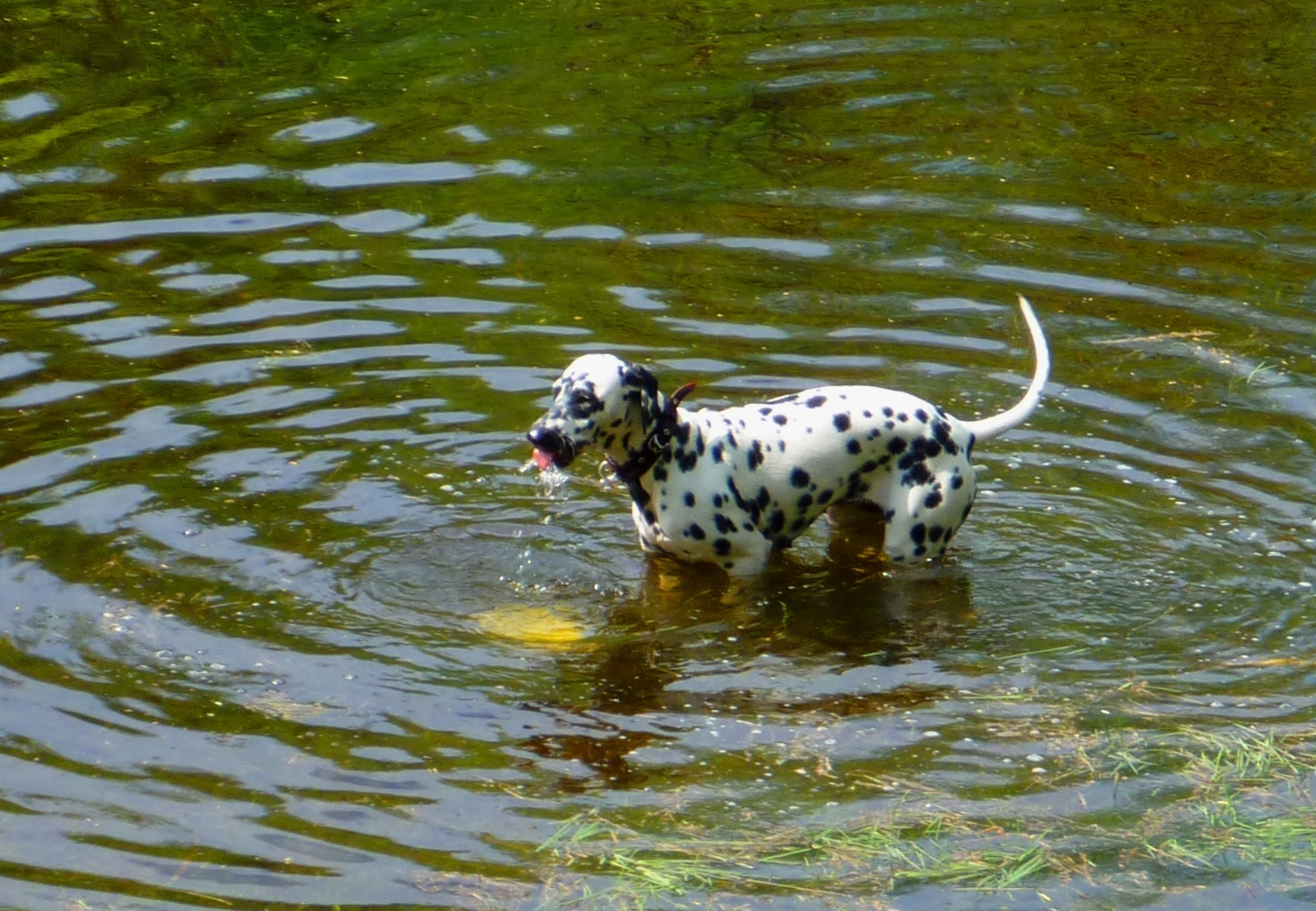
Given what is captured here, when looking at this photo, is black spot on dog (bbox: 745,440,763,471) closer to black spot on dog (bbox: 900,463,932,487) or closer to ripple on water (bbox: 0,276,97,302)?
black spot on dog (bbox: 900,463,932,487)

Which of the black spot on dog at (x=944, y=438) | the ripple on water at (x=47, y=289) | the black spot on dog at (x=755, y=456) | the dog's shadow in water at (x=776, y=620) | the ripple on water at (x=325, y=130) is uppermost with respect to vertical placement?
the ripple on water at (x=325, y=130)

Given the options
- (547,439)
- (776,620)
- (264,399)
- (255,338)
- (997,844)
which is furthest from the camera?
(255,338)

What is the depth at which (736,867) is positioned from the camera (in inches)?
242

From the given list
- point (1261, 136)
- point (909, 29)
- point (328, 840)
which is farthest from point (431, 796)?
point (909, 29)

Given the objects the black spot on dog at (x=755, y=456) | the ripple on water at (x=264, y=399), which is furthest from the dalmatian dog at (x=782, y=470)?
the ripple on water at (x=264, y=399)

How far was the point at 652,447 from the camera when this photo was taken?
8102 millimetres

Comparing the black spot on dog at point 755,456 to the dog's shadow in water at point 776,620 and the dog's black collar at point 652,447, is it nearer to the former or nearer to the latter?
the dog's black collar at point 652,447

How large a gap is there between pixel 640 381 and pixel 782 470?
78 cm

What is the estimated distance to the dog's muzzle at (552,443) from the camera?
7840 mm

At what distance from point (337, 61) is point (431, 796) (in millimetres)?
10812

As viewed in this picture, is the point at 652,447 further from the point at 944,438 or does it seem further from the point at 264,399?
the point at 264,399

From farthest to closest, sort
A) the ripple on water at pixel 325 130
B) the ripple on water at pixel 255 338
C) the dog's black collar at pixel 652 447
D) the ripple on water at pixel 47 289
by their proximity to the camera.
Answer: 1. the ripple on water at pixel 325 130
2. the ripple on water at pixel 47 289
3. the ripple on water at pixel 255 338
4. the dog's black collar at pixel 652 447

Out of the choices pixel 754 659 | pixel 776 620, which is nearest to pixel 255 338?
pixel 776 620

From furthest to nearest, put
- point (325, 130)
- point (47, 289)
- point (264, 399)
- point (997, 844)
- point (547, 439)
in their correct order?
point (325, 130) → point (47, 289) → point (264, 399) → point (547, 439) → point (997, 844)
